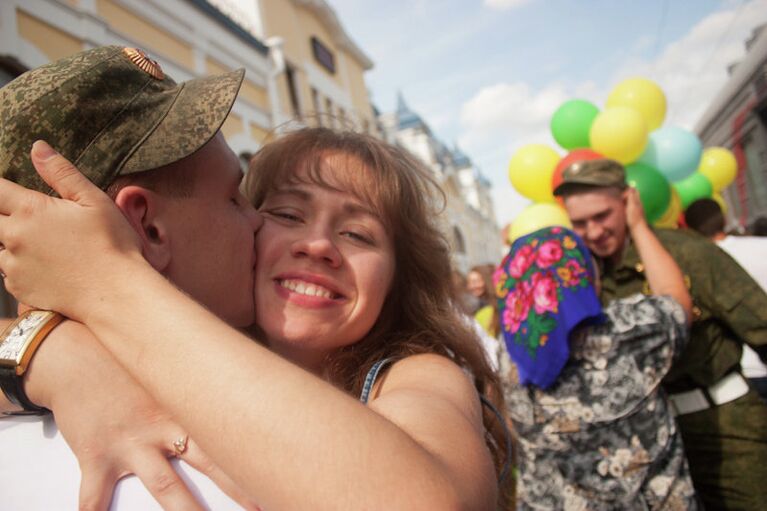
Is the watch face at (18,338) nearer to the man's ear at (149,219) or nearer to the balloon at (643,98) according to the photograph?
the man's ear at (149,219)

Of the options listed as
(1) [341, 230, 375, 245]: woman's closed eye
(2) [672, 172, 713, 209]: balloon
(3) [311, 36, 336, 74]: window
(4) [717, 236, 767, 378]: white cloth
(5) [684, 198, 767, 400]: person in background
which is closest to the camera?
(1) [341, 230, 375, 245]: woman's closed eye

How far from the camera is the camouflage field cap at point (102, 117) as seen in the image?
3.02 feet

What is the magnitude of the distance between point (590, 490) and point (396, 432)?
174 cm

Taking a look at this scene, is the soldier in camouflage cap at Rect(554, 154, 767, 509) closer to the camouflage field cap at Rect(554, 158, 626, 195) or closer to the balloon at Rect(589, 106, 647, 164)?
the camouflage field cap at Rect(554, 158, 626, 195)

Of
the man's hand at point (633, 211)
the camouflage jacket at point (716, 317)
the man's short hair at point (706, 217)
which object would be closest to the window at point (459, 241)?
the man's short hair at point (706, 217)

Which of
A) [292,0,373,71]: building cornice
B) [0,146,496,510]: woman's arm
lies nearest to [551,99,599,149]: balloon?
[0,146,496,510]: woman's arm

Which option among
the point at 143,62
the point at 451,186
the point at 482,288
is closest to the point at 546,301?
the point at 143,62

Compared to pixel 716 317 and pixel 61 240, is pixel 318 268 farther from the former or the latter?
pixel 716 317

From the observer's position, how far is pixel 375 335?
4.83ft

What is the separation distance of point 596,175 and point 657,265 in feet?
2.22

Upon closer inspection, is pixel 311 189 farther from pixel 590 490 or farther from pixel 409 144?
pixel 409 144

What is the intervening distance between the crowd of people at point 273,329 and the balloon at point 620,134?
147cm

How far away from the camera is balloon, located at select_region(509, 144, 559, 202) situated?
3811mm

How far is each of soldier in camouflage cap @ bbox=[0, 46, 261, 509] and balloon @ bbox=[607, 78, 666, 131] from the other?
3503mm
